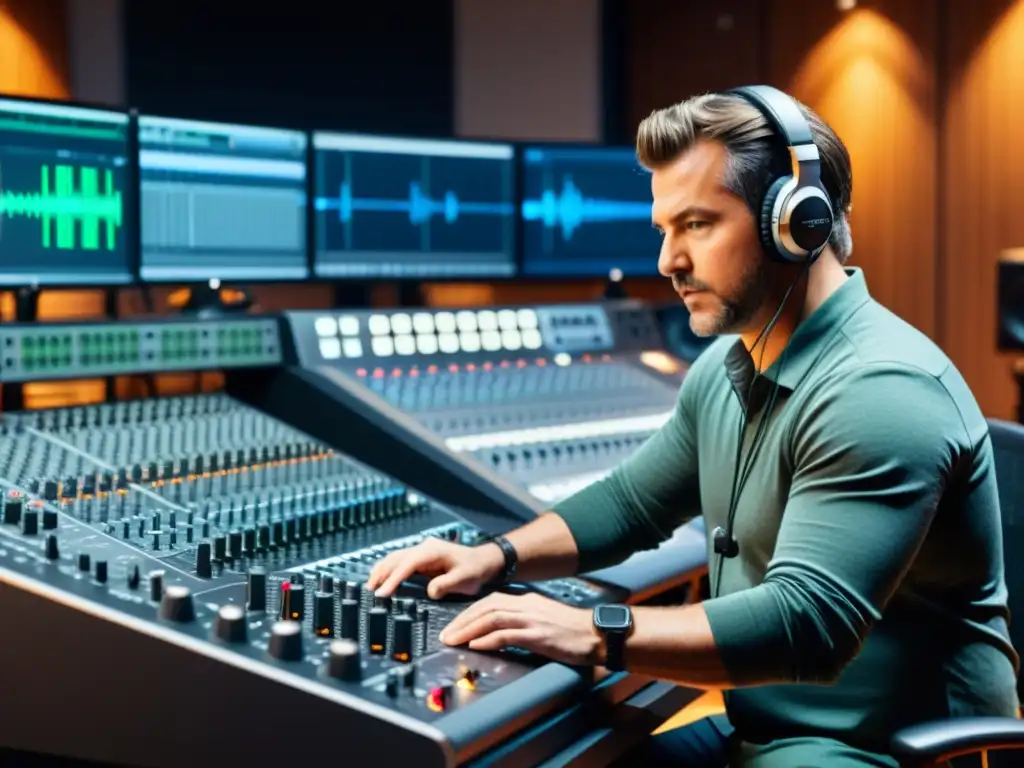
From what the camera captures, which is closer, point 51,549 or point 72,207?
point 51,549

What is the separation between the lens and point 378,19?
3.90 metres

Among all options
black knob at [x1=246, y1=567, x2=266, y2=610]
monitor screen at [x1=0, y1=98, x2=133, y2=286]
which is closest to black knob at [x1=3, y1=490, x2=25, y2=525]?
black knob at [x1=246, y1=567, x2=266, y2=610]

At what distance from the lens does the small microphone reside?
1.43 m

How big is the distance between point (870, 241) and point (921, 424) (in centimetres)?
316

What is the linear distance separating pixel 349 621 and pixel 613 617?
26 centimetres

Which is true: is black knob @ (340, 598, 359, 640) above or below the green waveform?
below

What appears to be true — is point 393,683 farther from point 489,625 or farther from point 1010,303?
point 1010,303

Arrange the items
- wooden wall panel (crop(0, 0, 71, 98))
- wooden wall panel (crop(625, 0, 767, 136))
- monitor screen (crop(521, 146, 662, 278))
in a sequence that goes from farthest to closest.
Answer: wooden wall panel (crop(625, 0, 767, 136)) → wooden wall panel (crop(0, 0, 71, 98)) → monitor screen (crop(521, 146, 662, 278))

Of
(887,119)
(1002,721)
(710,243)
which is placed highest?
(887,119)

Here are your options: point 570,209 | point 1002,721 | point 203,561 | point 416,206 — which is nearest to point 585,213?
point 570,209

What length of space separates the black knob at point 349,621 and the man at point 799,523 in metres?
0.11

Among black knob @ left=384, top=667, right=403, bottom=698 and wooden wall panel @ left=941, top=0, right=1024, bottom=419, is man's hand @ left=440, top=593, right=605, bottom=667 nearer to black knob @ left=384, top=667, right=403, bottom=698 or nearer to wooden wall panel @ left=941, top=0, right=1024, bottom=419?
black knob @ left=384, top=667, right=403, bottom=698

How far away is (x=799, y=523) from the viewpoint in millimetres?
1203

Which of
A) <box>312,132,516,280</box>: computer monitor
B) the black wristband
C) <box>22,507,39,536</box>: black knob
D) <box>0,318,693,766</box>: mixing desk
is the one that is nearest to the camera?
<box>0,318,693,766</box>: mixing desk
